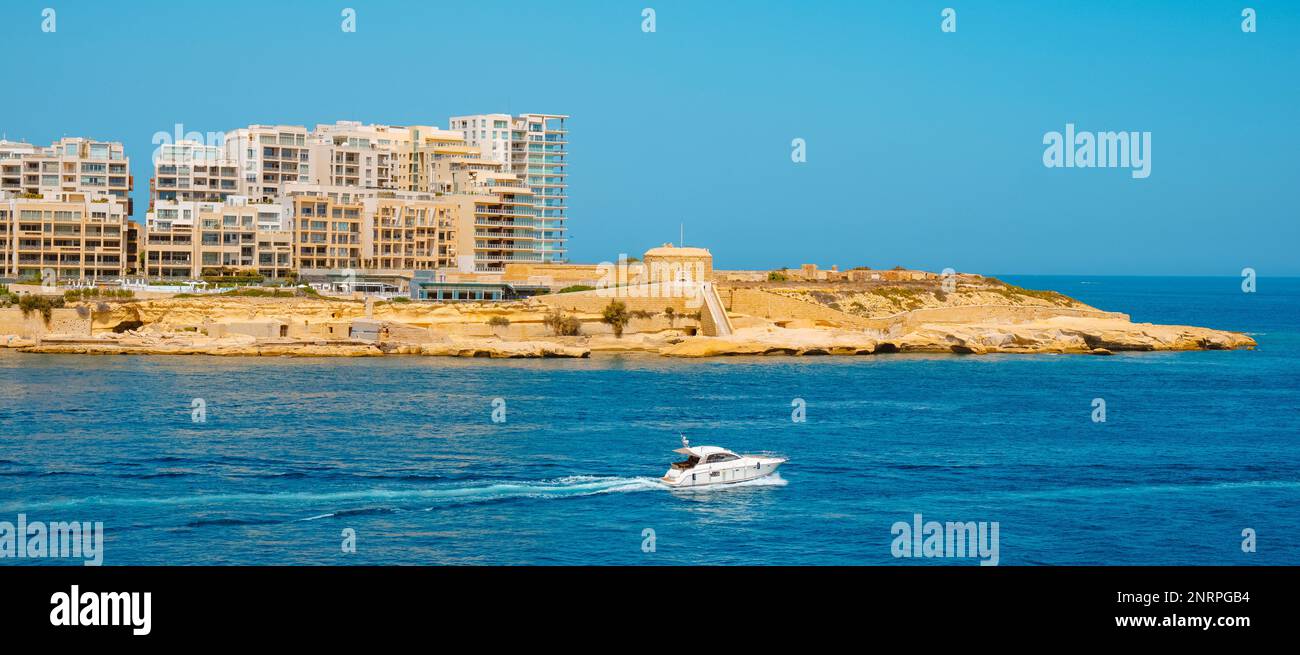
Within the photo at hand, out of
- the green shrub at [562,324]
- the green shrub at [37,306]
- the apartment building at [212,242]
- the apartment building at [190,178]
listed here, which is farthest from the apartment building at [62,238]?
the green shrub at [562,324]

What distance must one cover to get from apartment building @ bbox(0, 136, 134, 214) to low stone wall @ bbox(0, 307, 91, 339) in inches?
1224

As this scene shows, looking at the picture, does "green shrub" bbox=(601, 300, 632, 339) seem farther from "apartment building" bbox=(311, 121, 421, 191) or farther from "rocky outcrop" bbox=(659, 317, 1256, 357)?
"apartment building" bbox=(311, 121, 421, 191)

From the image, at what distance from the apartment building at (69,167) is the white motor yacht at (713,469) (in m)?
77.9

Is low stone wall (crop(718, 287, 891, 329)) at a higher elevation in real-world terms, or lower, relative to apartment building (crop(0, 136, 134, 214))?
lower

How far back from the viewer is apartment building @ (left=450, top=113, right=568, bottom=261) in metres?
114

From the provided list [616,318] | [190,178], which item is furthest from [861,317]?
[190,178]

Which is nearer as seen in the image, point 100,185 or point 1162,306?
point 100,185

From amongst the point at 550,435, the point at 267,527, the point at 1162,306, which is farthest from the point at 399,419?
the point at 1162,306

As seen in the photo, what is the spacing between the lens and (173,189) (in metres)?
104

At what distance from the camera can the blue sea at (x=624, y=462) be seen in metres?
25.5

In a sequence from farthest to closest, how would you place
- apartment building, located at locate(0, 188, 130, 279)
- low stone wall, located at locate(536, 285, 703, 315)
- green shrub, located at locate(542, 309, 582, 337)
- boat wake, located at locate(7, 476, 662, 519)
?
apartment building, located at locate(0, 188, 130, 279)
low stone wall, located at locate(536, 285, 703, 315)
green shrub, located at locate(542, 309, 582, 337)
boat wake, located at locate(7, 476, 662, 519)

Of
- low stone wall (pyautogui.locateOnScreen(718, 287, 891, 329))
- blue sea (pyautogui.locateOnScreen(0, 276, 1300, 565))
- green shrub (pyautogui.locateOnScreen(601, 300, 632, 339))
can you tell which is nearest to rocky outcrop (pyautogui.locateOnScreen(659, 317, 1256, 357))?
low stone wall (pyautogui.locateOnScreen(718, 287, 891, 329))
